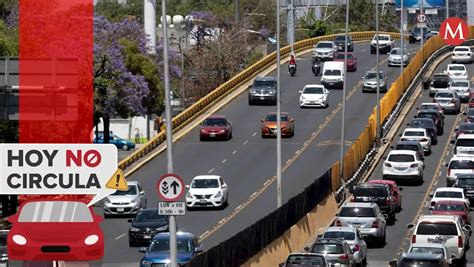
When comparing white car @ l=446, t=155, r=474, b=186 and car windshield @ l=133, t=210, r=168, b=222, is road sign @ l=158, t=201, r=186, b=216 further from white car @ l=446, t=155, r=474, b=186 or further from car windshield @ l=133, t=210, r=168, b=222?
white car @ l=446, t=155, r=474, b=186

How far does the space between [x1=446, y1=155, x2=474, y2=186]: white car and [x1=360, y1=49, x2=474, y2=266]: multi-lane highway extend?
3.64ft

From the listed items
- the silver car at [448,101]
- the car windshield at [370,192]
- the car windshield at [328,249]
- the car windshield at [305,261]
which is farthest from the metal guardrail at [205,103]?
the car windshield at [305,261]

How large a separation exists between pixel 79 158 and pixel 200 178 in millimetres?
36035

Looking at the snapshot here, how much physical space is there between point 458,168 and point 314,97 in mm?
24850

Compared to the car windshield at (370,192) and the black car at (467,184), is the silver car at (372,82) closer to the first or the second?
the black car at (467,184)

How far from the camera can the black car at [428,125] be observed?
68.9 metres

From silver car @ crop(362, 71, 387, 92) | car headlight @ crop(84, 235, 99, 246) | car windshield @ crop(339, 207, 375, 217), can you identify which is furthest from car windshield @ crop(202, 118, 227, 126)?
car headlight @ crop(84, 235, 99, 246)

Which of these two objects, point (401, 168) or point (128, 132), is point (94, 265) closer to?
point (401, 168)

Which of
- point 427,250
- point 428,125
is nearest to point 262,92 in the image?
point 428,125

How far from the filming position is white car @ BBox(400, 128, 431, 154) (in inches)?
2579

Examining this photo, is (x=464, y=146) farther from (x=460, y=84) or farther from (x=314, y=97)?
(x=460, y=84)

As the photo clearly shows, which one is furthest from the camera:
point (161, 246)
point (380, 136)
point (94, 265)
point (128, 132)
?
point (128, 132)

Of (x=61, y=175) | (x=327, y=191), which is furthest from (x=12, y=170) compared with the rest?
(x=327, y=191)

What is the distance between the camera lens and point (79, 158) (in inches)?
664
